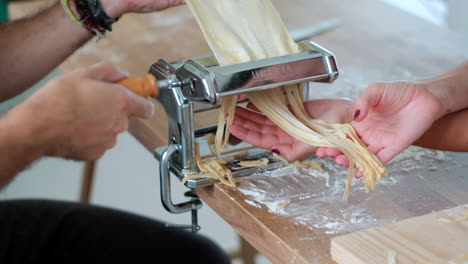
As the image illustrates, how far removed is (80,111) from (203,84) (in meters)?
0.24

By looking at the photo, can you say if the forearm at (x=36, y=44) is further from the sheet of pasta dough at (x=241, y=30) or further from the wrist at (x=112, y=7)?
the sheet of pasta dough at (x=241, y=30)

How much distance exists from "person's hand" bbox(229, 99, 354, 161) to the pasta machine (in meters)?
0.04

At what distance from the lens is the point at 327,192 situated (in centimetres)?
127

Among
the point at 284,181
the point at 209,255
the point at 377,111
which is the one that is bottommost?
the point at 209,255

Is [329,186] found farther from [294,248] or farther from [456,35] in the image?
[456,35]

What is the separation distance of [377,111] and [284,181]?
0.23 metres

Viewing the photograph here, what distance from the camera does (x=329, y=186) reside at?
1.30 m

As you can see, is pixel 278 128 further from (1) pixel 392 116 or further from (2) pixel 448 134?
(2) pixel 448 134

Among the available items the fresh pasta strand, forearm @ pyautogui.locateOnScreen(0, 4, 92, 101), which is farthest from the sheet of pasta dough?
forearm @ pyautogui.locateOnScreen(0, 4, 92, 101)

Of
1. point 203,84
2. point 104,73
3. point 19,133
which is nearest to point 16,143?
point 19,133

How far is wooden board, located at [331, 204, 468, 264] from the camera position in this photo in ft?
3.26

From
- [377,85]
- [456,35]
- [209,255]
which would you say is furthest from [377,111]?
[456,35]

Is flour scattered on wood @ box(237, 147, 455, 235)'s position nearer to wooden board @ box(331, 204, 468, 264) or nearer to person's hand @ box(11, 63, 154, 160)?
wooden board @ box(331, 204, 468, 264)

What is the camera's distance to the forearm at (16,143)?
104cm
